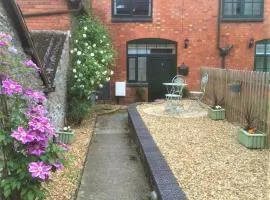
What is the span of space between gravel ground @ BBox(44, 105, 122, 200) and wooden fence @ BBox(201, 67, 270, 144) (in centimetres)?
351

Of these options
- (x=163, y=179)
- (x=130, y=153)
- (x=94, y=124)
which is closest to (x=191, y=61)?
(x=94, y=124)

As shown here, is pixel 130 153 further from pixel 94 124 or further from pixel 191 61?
pixel 191 61

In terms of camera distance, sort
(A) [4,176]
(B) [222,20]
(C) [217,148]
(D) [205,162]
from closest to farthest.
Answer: (A) [4,176] → (D) [205,162] → (C) [217,148] → (B) [222,20]

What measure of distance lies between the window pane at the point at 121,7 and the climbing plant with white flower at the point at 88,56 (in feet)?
11.4

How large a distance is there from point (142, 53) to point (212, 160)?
10285 millimetres

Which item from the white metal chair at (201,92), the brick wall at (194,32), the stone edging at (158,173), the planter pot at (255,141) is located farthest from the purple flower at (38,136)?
the brick wall at (194,32)

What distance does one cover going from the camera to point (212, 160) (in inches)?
276

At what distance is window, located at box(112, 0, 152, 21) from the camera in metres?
16.7

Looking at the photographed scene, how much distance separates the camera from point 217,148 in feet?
26.0

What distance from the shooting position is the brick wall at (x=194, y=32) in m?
16.6

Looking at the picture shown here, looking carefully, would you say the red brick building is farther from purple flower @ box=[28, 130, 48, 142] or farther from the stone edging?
purple flower @ box=[28, 130, 48, 142]

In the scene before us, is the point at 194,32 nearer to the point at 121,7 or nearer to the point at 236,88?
the point at 121,7

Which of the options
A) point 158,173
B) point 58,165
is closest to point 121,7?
point 158,173

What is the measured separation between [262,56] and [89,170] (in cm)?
1202
